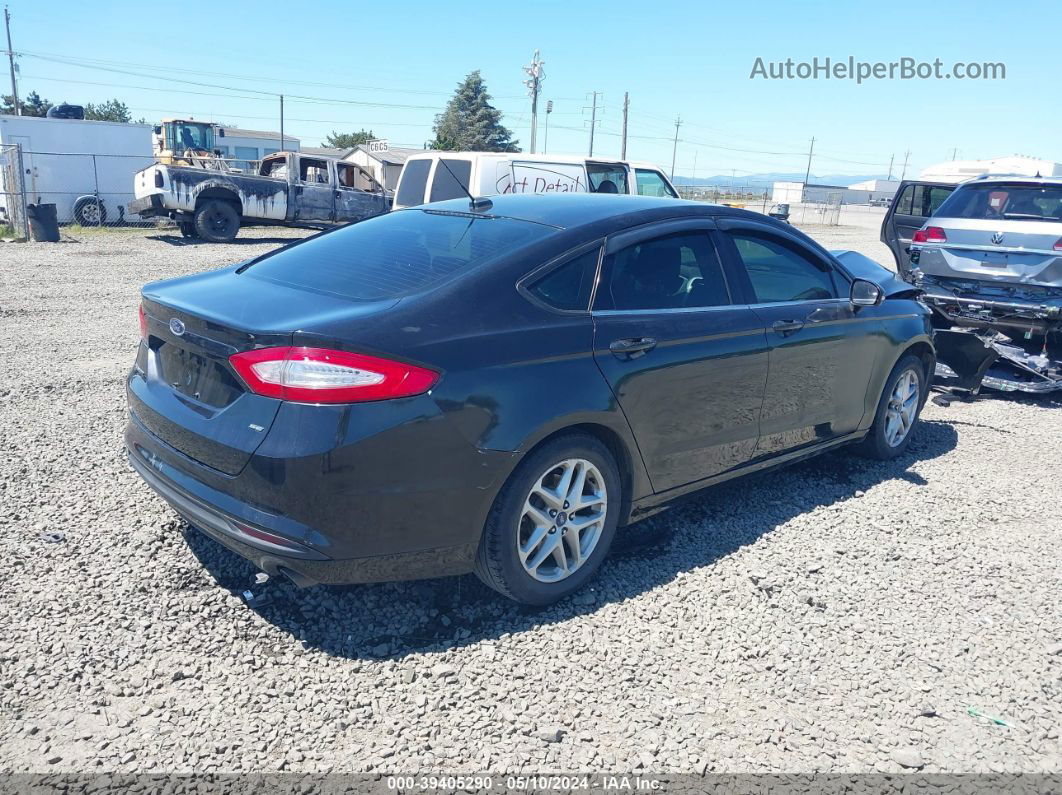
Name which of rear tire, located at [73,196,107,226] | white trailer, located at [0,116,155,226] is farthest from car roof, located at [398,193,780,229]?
rear tire, located at [73,196,107,226]

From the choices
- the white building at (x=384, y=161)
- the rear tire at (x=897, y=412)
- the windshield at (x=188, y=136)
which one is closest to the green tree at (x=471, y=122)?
the white building at (x=384, y=161)

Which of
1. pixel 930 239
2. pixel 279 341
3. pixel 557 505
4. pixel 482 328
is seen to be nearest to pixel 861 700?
pixel 557 505

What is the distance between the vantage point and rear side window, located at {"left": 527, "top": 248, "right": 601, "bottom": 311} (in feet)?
11.0

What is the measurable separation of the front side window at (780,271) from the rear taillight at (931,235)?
417 cm

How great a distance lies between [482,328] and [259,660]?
1.46 meters

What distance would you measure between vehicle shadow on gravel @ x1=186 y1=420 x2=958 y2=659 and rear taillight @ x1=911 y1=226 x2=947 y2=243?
4530 millimetres

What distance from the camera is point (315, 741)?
2600 millimetres

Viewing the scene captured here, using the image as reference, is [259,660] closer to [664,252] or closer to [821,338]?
[664,252]

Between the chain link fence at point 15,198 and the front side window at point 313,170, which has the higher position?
the front side window at point 313,170

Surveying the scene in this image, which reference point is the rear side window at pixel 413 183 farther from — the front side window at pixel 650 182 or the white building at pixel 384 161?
the white building at pixel 384 161

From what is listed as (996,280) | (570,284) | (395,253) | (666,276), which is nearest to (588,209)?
(666,276)

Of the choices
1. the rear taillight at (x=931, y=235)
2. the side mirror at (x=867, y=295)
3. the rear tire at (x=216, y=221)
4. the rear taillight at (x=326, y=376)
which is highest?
the rear taillight at (x=931, y=235)

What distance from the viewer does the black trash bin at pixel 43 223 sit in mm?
17156

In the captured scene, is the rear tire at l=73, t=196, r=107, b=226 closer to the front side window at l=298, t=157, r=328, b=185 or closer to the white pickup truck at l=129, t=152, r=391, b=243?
the white pickup truck at l=129, t=152, r=391, b=243
